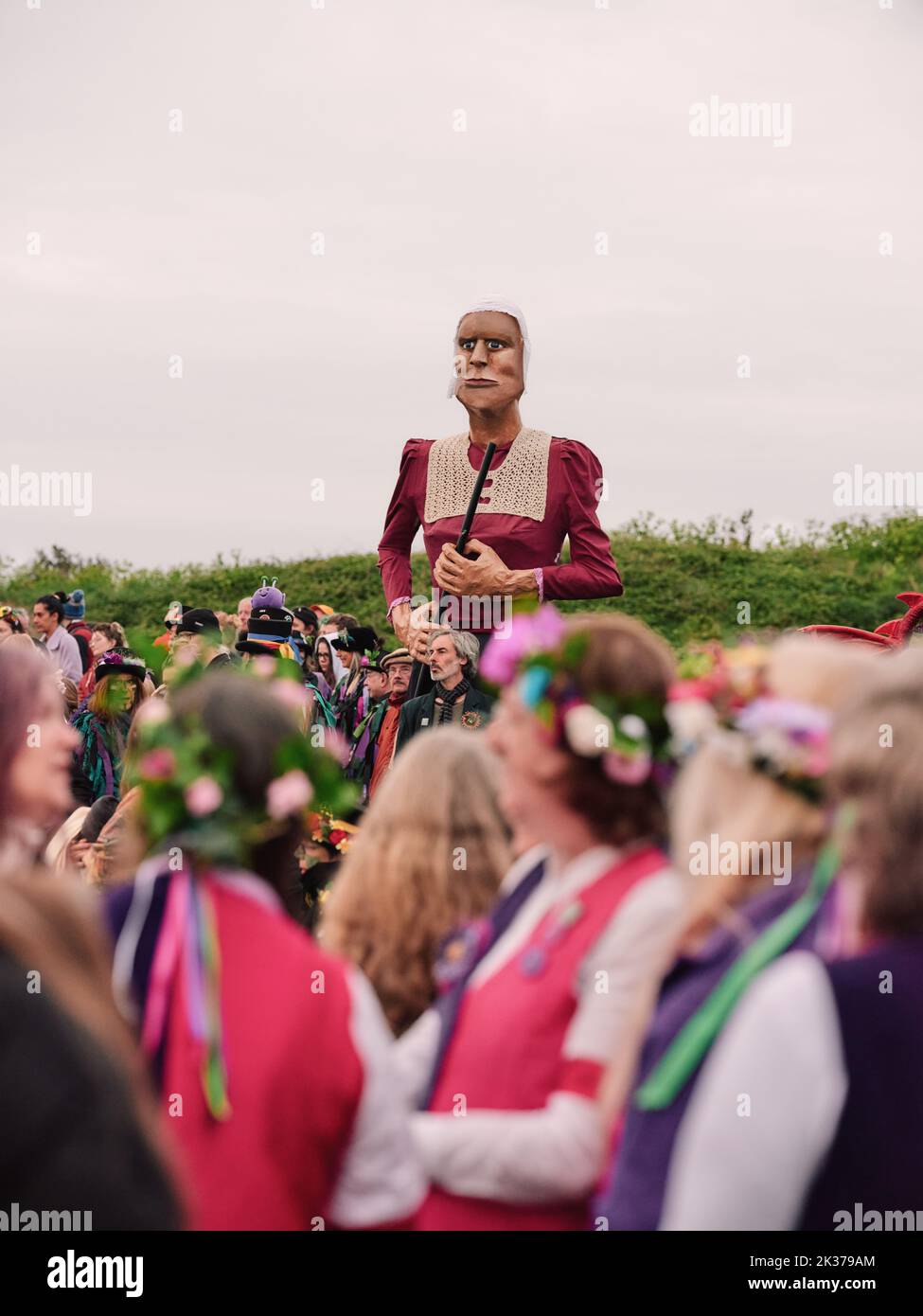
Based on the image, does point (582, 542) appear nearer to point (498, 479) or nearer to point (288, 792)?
point (498, 479)

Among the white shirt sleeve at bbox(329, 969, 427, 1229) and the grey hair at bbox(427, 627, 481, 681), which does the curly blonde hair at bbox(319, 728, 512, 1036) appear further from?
the grey hair at bbox(427, 627, 481, 681)

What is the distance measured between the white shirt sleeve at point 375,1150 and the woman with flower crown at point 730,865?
0.29 m

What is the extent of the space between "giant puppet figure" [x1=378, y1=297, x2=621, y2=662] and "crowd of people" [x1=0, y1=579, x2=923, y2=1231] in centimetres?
215

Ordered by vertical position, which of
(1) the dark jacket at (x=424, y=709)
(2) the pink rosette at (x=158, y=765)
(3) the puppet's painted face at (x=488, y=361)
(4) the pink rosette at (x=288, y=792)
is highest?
(3) the puppet's painted face at (x=488, y=361)

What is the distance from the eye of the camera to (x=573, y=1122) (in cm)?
Answer: 238

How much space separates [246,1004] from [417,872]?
93cm

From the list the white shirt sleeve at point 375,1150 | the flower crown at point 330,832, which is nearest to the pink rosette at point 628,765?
the white shirt sleeve at point 375,1150

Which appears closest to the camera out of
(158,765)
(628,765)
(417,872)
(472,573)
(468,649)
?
(158,765)

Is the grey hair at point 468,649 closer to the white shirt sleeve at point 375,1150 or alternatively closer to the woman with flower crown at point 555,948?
the woman with flower crown at point 555,948

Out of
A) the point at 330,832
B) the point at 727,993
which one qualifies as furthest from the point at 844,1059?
the point at 330,832

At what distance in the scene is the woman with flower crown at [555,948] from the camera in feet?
7.97

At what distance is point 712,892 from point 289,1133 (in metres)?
0.67

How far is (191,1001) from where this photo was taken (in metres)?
2.23
